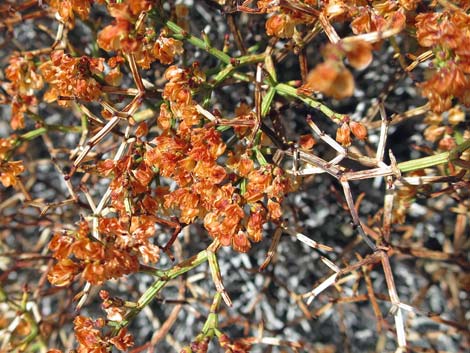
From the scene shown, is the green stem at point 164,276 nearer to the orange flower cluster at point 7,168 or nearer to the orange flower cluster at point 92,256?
the orange flower cluster at point 92,256

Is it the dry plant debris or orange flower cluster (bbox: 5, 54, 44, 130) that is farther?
orange flower cluster (bbox: 5, 54, 44, 130)

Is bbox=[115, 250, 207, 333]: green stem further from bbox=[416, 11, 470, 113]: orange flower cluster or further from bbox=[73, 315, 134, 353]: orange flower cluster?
bbox=[416, 11, 470, 113]: orange flower cluster

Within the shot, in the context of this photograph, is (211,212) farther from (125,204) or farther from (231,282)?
(231,282)

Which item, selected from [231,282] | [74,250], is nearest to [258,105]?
[74,250]

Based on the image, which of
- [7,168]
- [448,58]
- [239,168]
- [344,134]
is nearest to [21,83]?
[7,168]

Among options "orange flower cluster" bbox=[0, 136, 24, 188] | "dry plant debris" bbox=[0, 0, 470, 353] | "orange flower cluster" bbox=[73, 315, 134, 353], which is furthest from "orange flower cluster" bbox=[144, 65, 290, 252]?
"orange flower cluster" bbox=[0, 136, 24, 188]

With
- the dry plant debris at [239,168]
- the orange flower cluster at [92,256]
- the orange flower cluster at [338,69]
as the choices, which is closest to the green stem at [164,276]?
the dry plant debris at [239,168]

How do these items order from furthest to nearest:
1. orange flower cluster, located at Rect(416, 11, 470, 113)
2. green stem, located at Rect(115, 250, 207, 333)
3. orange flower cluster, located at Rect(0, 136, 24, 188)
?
orange flower cluster, located at Rect(0, 136, 24, 188), green stem, located at Rect(115, 250, 207, 333), orange flower cluster, located at Rect(416, 11, 470, 113)
